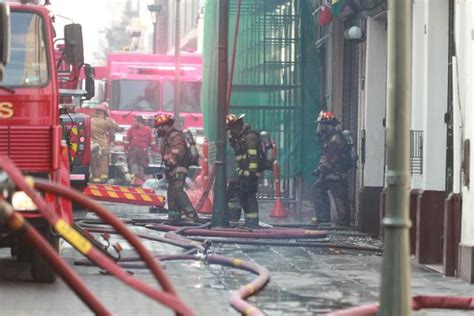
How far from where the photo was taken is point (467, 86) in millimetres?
12961

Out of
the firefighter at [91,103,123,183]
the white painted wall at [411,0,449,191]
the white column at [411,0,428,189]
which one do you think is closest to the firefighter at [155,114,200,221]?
the white column at [411,0,428,189]

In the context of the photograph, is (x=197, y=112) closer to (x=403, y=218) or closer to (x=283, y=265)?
(x=283, y=265)

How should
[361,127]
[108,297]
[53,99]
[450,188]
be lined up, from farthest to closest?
[361,127] < [450,188] < [53,99] < [108,297]

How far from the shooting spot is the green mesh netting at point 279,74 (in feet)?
78.8

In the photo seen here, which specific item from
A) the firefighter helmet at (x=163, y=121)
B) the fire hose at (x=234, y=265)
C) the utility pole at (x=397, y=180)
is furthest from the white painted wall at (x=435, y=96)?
the utility pole at (x=397, y=180)

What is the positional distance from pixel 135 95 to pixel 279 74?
10.4 meters

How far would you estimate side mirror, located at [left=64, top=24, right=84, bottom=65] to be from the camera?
1259 centimetres

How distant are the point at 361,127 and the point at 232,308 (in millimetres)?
10566

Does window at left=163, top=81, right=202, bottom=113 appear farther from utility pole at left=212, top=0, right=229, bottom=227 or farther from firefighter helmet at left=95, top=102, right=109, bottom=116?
utility pole at left=212, top=0, right=229, bottom=227

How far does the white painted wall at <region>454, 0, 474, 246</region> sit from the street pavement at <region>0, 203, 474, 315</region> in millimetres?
603

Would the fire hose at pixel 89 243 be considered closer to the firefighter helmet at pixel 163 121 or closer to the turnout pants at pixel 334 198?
the firefighter helmet at pixel 163 121

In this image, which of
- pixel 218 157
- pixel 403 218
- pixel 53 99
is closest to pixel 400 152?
pixel 403 218

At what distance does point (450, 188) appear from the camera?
1462 cm

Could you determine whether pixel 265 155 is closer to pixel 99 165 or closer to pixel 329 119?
pixel 329 119
